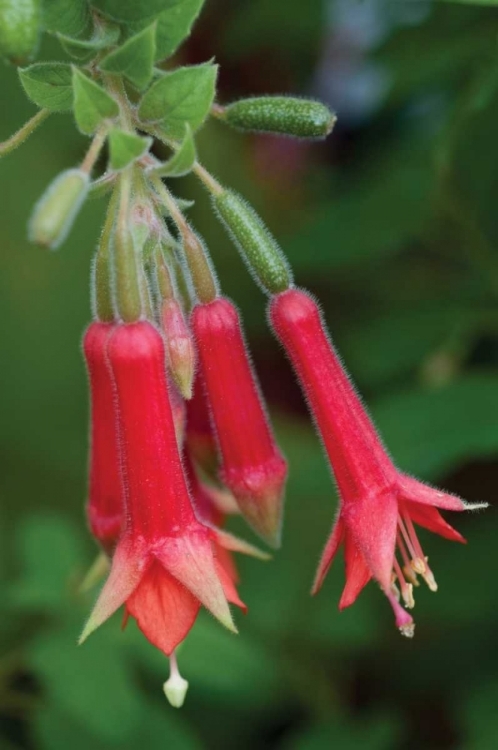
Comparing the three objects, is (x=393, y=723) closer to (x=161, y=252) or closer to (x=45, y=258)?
(x=161, y=252)

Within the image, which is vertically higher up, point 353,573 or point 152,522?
point 152,522

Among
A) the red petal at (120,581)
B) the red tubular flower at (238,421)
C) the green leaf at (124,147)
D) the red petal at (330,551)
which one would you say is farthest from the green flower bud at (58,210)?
the red petal at (330,551)

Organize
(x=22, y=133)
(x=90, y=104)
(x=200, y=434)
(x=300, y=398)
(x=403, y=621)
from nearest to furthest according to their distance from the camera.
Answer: (x=90, y=104) → (x=22, y=133) → (x=403, y=621) → (x=200, y=434) → (x=300, y=398)

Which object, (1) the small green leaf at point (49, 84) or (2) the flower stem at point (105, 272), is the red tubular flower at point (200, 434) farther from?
(1) the small green leaf at point (49, 84)

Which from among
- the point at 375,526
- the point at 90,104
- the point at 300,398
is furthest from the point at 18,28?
the point at 300,398

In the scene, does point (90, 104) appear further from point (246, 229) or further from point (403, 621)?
point (403, 621)
